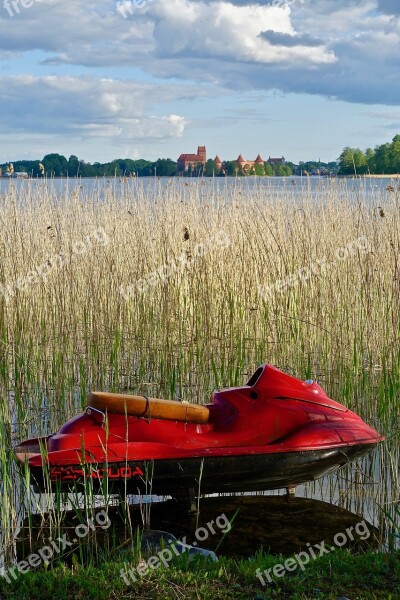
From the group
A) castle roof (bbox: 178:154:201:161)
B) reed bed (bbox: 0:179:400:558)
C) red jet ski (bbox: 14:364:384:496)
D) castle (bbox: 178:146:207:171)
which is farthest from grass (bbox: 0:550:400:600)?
castle roof (bbox: 178:154:201:161)

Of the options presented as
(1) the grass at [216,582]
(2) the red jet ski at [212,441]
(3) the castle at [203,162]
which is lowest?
(1) the grass at [216,582]

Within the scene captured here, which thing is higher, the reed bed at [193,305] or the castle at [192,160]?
the castle at [192,160]

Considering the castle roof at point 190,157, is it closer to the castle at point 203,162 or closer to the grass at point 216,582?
the castle at point 203,162

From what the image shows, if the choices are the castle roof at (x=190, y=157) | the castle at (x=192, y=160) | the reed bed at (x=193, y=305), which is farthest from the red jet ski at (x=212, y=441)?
the castle roof at (x=190, y=157)

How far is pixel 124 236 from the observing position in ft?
27.1

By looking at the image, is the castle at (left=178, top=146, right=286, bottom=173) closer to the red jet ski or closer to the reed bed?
the reed bed

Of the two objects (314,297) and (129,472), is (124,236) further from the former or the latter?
(129,472)

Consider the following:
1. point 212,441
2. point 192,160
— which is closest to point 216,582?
point 212,441

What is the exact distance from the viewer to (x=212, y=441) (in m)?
4.16

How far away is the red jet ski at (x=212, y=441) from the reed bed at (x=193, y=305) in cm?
33

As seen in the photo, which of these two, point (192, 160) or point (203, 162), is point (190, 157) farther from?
point (203, 162)

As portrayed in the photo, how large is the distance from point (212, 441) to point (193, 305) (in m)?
2.24

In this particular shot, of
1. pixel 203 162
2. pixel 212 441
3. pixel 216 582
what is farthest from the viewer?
pixel 203 162

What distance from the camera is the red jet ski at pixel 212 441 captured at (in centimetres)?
402
